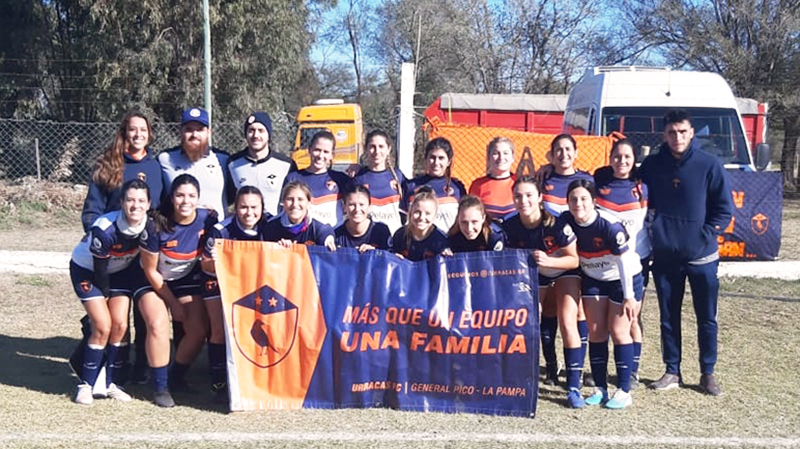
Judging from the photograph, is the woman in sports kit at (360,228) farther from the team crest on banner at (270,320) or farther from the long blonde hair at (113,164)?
the long blonde hair at (113,164)

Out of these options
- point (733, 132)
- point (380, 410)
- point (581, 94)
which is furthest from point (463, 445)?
point (581, 94)

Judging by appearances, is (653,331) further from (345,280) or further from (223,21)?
(223,21)

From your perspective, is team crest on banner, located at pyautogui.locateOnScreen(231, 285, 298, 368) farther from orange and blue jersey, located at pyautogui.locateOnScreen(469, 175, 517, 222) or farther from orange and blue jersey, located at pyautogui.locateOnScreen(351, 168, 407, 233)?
orange and blue jersey, located at pyautogui.locateOnScreen(469, 175, 517, 222)

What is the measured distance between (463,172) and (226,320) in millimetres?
5973

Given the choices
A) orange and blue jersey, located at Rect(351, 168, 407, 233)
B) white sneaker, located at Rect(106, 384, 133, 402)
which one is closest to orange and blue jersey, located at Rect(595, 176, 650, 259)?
orange and blue jersey, located at Rect(351, 168, 407, 233)

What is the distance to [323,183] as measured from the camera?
5.98 meters

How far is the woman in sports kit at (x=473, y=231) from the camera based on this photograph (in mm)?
5195

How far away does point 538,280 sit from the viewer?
527 cm

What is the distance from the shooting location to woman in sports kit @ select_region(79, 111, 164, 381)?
5531 millimetres

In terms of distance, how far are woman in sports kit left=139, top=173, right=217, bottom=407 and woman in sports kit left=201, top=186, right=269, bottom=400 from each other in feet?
0.36

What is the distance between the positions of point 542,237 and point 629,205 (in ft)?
2.72

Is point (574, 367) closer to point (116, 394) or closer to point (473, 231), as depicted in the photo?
point (473, 231)

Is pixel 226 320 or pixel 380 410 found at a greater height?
pixel 226 320

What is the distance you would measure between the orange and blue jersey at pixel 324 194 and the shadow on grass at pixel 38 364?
217 centimetres
